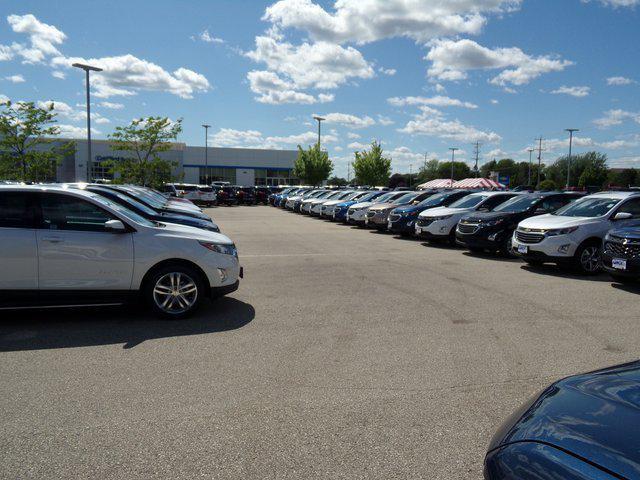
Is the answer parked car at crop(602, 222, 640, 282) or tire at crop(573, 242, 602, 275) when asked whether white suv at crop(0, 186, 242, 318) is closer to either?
parked car at crop(602, 222, 640, 282)

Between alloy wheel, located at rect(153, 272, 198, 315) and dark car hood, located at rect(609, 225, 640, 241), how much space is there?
7.17 m

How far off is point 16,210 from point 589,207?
11.2m

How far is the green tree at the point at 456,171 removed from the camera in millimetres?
144000

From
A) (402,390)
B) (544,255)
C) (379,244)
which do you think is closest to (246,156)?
(379,244)

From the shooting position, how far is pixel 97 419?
383 cm

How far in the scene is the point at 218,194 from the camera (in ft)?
148

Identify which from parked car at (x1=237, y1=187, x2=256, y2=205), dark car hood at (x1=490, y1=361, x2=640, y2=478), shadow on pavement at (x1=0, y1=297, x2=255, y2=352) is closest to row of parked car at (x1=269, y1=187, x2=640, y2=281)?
shadow on pavement at (x1=0, y1=297, x2=255, y2=352)

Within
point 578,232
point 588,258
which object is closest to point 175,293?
point 578,232

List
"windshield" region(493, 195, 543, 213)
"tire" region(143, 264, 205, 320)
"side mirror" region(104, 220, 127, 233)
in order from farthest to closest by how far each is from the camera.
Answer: "windshield" region(493, 195, 543, 213), "tire" region(143, 264, 205, 320), "side mirror" region(104, 220, 127, 233)

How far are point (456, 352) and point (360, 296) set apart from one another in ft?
9.64

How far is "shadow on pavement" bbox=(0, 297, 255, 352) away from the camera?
578cm

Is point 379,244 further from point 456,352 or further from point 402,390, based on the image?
point 402,390

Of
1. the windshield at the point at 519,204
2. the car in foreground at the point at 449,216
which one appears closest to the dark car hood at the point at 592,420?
the windshield at the point at 519,204

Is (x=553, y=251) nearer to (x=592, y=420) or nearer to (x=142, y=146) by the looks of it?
(x=592, y=420)
